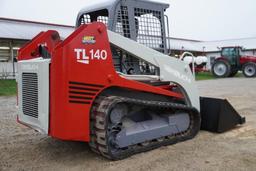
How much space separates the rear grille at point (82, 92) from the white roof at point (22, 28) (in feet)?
59.6

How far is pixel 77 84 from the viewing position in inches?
142

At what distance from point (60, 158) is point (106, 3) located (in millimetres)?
2193

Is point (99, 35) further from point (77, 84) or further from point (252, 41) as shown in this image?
point (252, 41)

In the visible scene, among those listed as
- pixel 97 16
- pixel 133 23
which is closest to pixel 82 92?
pixel 133 23

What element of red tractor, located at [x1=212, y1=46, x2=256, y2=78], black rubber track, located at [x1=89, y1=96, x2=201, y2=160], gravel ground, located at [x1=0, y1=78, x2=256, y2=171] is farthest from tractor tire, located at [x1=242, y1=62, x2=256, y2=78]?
black rubber track, located at [x1=89, y1=96, x2=201, y2=160]

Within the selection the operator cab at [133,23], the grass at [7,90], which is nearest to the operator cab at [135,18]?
the operator cab at [133,23]

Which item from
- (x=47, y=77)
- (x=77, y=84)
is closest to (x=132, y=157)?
(x=77, y=84)

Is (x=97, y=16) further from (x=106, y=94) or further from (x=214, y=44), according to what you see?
(x=214, y=44)

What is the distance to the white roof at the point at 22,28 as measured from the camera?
21125 mm

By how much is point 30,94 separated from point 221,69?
2158cm

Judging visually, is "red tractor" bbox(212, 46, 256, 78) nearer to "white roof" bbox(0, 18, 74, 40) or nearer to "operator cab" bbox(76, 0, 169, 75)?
"white roof" bbox(0, 18, 74, 40)

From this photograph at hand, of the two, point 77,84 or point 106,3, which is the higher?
point 106,3

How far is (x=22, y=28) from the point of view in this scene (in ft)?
75.9

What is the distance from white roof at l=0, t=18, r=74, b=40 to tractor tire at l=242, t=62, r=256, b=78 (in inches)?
510
